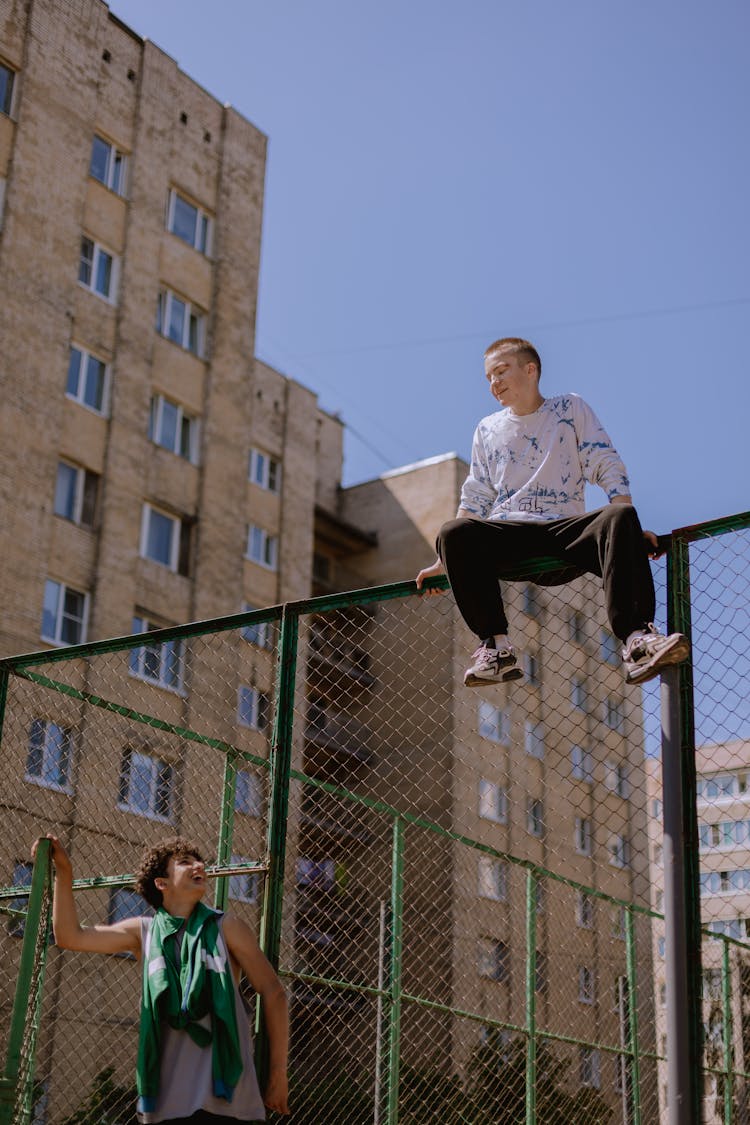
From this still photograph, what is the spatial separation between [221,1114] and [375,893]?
83.3 ft

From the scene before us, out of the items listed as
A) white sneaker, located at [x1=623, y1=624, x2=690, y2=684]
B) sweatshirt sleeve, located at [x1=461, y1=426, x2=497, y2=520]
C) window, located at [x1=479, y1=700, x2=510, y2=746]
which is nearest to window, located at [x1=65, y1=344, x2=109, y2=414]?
window, located at [x1=479, y1=700, x2=510, y2=746]

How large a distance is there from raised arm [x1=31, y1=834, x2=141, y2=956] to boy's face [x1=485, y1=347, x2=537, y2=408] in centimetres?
282

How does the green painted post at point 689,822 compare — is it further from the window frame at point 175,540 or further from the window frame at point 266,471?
the window frame at point 266,471

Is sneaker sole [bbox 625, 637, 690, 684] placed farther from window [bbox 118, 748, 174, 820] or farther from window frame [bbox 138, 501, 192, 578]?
window frame [bbox 138, 501, 192, 578]

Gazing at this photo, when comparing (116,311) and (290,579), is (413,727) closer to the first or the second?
(290,579)

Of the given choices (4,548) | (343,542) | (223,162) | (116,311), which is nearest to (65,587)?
(4,548)

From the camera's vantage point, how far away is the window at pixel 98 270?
27.4 metres

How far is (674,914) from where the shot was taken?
16.4ft

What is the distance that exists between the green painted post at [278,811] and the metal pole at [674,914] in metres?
1.71

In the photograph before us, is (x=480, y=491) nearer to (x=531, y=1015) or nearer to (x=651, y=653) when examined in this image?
(x=651, y=653)

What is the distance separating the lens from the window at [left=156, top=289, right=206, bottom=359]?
96.6 feet

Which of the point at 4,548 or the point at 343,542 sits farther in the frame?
the point at 343,542

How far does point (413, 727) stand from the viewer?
35875mm

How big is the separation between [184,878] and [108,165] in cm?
2541
